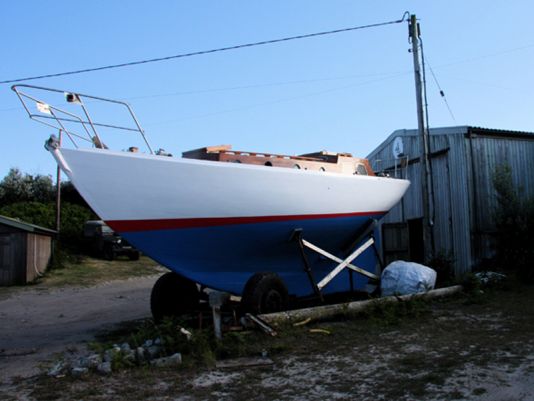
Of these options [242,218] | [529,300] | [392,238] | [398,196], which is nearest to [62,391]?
[242,218]

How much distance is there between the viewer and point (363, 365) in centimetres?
545

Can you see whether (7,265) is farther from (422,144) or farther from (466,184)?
(466,184)

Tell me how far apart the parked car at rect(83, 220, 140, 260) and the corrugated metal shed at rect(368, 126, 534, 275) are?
1331 cm

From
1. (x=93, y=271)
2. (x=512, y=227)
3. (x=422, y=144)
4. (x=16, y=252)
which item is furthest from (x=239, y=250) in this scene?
(x=93, y=271)

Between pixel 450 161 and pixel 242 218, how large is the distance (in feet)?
21.9

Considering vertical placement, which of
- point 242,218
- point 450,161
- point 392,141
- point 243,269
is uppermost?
point 392,141

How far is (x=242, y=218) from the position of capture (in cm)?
769

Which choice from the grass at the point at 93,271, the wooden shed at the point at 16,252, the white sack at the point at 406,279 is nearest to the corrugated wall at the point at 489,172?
the white sack at the point at 406,279

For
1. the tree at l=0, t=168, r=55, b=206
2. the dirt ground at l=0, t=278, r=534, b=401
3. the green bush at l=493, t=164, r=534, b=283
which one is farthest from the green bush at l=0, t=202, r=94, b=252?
the green bush at l=493, t=164, r=534, b=283

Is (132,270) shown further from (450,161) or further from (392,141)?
(450,161)

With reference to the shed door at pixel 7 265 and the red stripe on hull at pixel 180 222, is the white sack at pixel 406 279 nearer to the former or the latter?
Answer: the red stripe on hull at pixel 180 222

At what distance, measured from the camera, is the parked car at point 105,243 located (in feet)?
74.2

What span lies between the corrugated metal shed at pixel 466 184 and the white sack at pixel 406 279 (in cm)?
248

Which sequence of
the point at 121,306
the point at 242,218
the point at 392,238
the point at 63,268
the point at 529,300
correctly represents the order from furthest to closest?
1. the point at 63,268
2. the point at 392,238
3. the point at 121,306
4. the point at 529,300
5. the point at 242,218
